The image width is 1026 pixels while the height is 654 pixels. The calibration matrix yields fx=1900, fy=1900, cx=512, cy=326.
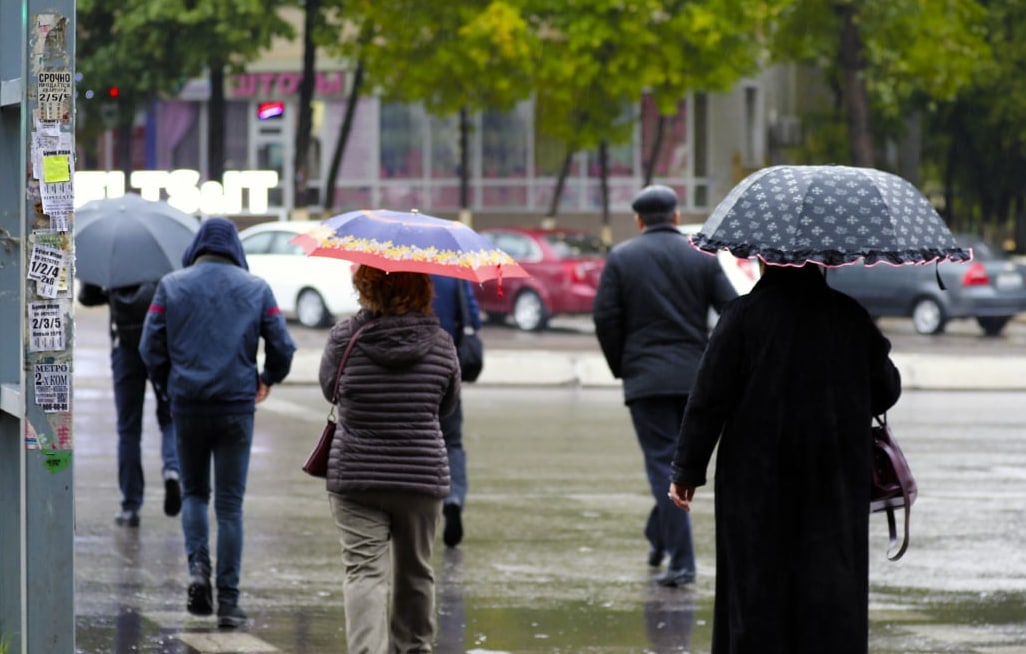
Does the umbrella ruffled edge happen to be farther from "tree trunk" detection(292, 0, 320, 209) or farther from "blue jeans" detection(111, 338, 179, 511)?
"tree trunk" detection(292, 0, 320, 209)

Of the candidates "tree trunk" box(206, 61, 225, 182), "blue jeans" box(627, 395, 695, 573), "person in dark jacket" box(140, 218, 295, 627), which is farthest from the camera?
"tree trunk" box(206, 61, 225, 182)

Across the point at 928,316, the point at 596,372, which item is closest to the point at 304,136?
the point at 928,316

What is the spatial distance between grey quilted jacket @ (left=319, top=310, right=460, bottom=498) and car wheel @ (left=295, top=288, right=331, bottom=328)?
21.8 m

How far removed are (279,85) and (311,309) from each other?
18199 mm

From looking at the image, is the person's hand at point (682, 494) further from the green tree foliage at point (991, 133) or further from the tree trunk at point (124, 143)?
the green tree foliage at point (991, 133)

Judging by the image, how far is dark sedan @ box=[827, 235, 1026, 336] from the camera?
29.0 m

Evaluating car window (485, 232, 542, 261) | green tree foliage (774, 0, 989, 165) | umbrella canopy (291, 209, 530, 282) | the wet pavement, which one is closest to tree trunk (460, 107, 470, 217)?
green tree foliage (774, 0, 989, 165)

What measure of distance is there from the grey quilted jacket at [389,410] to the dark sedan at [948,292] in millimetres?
22508

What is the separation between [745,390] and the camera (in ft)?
18.1

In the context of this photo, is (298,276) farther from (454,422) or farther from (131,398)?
(454,422)

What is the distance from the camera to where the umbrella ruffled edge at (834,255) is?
539 cm

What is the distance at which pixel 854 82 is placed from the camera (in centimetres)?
3353

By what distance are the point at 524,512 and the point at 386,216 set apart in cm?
489

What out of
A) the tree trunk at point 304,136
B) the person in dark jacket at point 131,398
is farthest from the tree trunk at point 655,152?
the person in dark jacket at point 131,398
